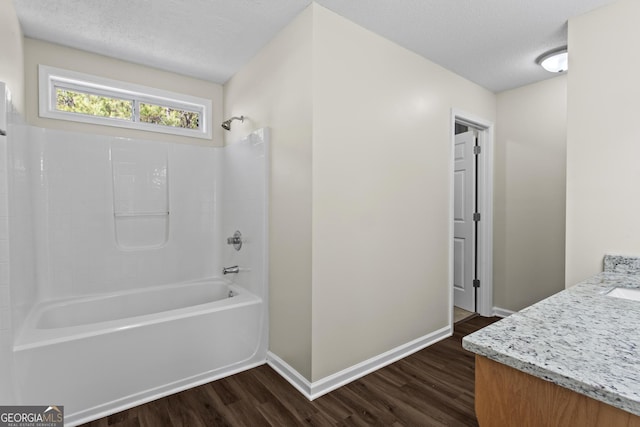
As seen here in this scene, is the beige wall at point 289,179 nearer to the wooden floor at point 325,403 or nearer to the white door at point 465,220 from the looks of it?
the wooden floor at point 325,403

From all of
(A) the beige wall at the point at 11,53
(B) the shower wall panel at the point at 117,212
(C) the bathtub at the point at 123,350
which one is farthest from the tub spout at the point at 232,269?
(A) the beige wall at the point at 11,53

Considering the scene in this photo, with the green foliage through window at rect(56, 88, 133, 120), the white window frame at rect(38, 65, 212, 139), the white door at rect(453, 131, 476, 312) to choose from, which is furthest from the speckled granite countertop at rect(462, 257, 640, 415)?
the green foliage through window at rect(56, 88, 133, 120)

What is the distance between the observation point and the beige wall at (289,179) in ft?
6.65

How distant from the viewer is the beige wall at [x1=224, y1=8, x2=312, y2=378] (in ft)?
6.65

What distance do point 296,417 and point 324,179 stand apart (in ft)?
4.71

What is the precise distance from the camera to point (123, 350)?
1902 mm

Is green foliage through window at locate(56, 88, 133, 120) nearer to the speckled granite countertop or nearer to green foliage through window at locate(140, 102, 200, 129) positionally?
green foliage through window at locate(140, 102, 200, 129)

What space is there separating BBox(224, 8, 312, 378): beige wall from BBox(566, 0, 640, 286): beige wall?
5.63 feet

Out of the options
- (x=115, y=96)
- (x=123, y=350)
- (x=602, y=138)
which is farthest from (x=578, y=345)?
(x=115, y=96)

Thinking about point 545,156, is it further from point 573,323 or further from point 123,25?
point 123,25

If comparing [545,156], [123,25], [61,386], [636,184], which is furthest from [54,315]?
[545,156]

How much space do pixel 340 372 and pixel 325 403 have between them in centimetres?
24

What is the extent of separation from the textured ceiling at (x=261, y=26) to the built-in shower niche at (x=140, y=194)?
809 mm

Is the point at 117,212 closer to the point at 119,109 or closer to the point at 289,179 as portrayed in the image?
the point at 119,109
